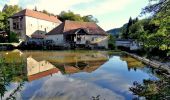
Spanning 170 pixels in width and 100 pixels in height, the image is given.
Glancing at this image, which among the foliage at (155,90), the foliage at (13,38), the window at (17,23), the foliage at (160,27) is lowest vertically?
the foliage at (155,90)

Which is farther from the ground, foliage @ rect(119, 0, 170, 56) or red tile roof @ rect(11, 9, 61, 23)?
red tile roof @ rect(11, 9, 61, 23)

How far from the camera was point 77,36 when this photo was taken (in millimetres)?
60938

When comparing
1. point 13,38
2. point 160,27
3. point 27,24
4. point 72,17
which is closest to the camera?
point 160,27

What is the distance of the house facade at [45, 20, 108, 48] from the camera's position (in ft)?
197

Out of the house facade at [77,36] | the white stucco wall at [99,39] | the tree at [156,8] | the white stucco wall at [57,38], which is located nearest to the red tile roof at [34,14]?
the house facade at [77,36]

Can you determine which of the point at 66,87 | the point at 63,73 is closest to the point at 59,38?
the point at 63,73

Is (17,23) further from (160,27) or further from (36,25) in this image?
(160,27)

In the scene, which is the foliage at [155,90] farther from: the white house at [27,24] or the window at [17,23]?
the window at [17,23]

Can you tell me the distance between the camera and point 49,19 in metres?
84.0

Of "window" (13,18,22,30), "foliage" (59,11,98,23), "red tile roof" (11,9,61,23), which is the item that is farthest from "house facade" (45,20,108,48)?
"foliage" (59,11,98,23)

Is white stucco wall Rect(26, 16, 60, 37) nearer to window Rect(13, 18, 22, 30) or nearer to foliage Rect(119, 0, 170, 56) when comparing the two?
window Rect(13, 18, 22, 30)

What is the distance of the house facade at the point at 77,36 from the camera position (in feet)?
197

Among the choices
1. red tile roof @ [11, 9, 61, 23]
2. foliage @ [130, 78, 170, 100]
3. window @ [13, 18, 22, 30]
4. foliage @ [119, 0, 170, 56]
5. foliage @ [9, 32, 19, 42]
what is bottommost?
foliage @ [130, 78, 170, 100]

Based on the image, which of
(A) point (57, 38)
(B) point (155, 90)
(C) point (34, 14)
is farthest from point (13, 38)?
(B) point (155, 90)
